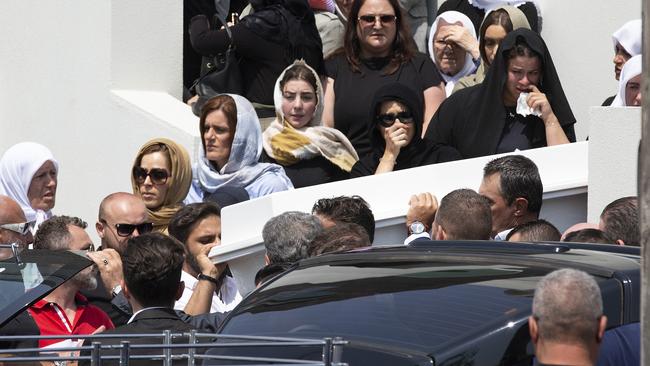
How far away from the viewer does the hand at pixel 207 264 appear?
23.7 feet

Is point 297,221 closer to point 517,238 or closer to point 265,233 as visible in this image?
point 265,233

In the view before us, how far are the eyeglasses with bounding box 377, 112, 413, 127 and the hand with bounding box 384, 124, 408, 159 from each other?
0.03m

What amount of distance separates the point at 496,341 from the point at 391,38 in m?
5.28

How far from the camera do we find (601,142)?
775 cm

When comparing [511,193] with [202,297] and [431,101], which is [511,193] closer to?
[202,297]

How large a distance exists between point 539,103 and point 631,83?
1.82ft

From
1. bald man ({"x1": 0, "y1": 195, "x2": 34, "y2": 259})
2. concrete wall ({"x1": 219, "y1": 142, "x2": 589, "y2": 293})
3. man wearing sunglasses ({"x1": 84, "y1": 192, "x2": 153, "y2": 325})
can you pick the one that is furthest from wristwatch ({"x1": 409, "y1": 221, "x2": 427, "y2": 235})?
bald man ({"x1": 0, "y1": 195, "x2": 34, "y2": 259})

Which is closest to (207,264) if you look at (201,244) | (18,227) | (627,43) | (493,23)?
(201,244)

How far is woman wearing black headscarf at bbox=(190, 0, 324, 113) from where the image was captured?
968cm

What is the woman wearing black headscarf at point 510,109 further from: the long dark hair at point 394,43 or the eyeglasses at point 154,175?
the eyeglasses at point 154,175

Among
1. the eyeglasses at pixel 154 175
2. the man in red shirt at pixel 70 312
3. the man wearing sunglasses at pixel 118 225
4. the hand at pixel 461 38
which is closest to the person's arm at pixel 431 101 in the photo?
the hand at pixel 461 38

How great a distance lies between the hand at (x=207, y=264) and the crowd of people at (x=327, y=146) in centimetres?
1

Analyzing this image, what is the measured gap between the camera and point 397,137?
327 inches

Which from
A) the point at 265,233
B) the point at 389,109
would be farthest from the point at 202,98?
the point at 265,233
